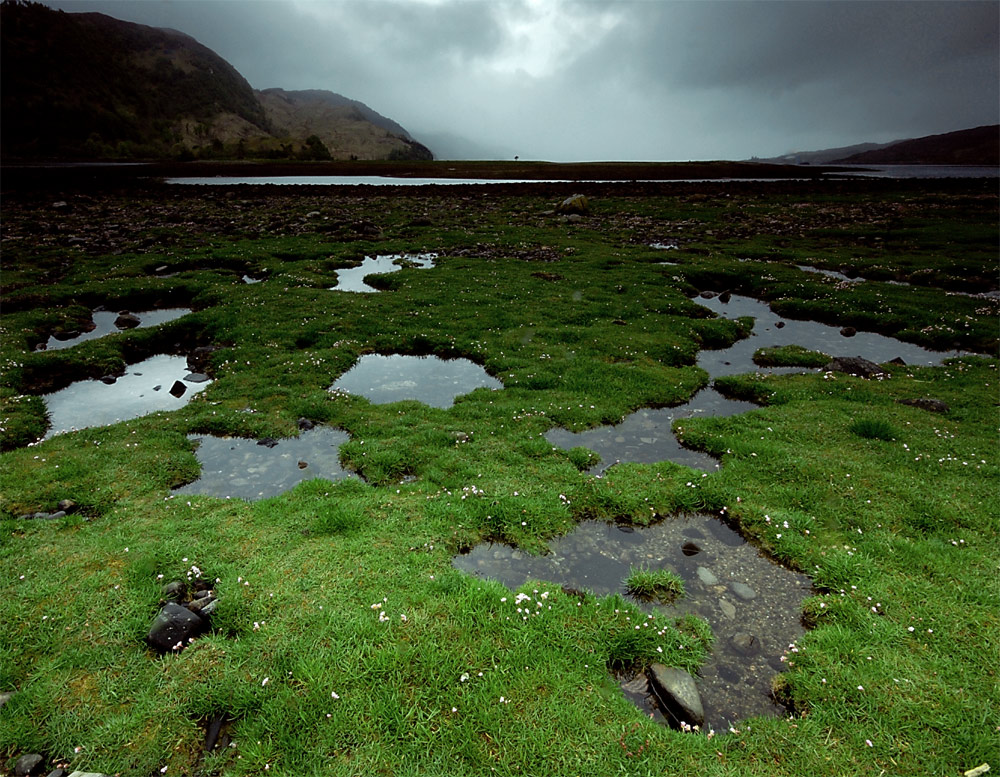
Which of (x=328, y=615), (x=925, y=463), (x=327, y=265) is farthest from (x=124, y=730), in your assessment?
(x=327, y=265)

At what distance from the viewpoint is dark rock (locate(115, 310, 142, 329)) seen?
21.3 metres

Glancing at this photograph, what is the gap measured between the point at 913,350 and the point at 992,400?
6016 millimetres

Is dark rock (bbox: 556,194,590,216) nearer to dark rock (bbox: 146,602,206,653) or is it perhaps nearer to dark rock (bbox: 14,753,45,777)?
dark rock (bbox: 146,602,206,653)

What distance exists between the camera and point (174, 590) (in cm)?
789

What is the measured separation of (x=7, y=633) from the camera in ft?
22.9

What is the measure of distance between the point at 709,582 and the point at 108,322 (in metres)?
26.9

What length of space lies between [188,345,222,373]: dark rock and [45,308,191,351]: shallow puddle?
3958 millimetres

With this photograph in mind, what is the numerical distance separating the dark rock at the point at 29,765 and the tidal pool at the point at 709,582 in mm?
5789

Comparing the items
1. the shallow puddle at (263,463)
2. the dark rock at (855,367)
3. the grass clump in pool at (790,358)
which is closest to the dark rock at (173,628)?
the shallow puddle at (263,463)

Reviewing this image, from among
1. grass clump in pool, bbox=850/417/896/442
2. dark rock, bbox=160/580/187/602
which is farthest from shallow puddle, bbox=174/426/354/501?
grass clump in pool, bbox=850/417/896/442

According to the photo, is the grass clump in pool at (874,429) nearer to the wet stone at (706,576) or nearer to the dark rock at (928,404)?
the dark rock at (928,404)

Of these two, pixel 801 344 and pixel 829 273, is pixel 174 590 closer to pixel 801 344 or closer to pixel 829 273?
pixel 801 344

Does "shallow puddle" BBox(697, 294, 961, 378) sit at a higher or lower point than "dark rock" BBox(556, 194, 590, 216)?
lower

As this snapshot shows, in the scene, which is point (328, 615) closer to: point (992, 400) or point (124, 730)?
point (124, 730)
